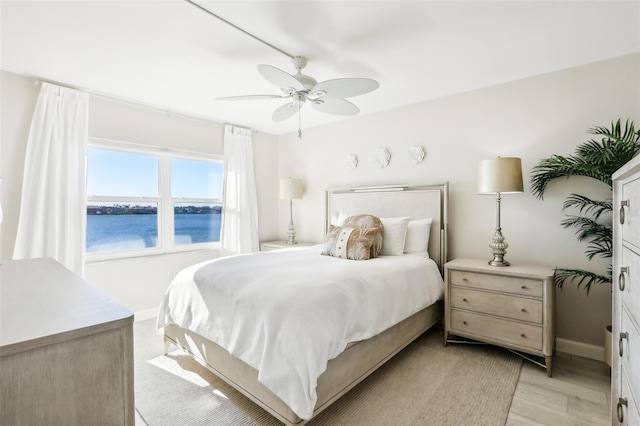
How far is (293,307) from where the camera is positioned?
1714 millimetres

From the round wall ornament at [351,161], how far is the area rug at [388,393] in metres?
2.34

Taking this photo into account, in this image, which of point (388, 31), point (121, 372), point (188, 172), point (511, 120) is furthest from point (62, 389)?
point (188, 172)

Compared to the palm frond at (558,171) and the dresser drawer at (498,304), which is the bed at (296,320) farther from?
the palm frond at (558,171)

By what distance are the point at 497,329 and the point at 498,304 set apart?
208mm

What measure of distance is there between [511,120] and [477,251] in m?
1.31

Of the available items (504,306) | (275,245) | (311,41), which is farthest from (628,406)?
(275,245)

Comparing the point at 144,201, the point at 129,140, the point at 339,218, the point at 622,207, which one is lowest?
the point at 339,218

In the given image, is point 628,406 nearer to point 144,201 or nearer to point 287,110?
point 287,110

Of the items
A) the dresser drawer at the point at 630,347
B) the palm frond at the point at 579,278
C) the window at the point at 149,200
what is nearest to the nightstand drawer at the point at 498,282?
the palm frond at the point at 579,278

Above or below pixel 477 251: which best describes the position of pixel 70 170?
above

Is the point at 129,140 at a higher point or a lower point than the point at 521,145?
higher

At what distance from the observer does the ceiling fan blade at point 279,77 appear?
6.53 feet

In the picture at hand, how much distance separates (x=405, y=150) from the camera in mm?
3691

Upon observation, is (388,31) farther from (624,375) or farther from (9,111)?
(9,111)
